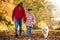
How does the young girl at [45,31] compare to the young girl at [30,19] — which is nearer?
the young girl at [45,31]

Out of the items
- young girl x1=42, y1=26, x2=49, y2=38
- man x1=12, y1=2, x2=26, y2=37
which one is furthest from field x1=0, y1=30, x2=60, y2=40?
man x1=12, y1=2, x2=26, y2=37

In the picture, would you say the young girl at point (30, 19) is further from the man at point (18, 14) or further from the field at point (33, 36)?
the field at point (33, 36)

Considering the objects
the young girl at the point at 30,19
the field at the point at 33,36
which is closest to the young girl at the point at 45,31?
the field at the point at 33,36

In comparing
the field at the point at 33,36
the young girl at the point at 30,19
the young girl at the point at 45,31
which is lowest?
the field at the point at 33,36

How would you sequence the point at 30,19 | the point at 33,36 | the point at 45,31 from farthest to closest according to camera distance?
the point at 33,36 < the point at 30,19 < the point at 45,31

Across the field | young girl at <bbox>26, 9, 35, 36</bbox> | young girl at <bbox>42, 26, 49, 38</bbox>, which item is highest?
young girl at <bbox>26, 9, 35, 36</bbox>

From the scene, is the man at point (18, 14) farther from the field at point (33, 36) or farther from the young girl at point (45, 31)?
the young girl at point (45, 31)

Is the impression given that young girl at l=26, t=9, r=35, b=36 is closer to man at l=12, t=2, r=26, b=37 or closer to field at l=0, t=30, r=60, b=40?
man at l=12, t=2, r=26, b=37

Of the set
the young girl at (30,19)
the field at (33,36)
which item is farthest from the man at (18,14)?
the field at (33,36)

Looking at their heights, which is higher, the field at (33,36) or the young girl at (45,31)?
the young girl at (45,31)

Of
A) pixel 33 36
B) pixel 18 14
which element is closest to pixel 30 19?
pixel 18 14

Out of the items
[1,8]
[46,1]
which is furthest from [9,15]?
[46,1]

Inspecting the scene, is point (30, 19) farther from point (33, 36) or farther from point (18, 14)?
point (33, 36)

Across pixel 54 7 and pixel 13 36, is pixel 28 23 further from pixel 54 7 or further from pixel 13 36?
pixel 54 7
